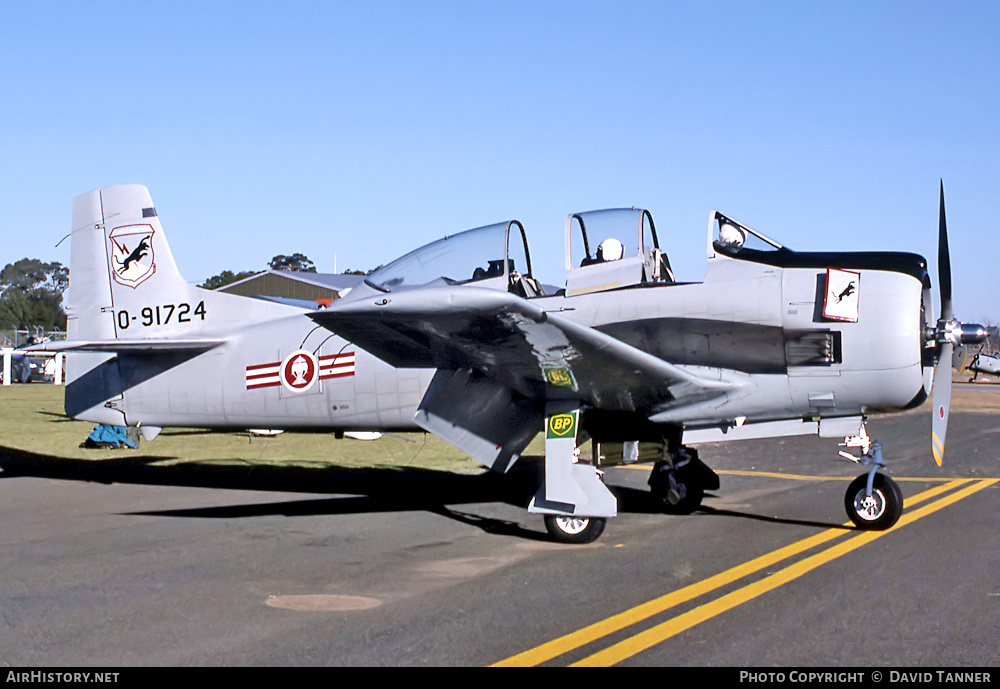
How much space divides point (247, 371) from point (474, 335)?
390cm

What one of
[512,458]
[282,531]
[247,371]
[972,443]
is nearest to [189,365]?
[247,371]

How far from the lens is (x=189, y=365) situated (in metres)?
10.1

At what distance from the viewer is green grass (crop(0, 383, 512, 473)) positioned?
13656 millimetres

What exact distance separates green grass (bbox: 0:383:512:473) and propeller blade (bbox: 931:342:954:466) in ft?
22.2

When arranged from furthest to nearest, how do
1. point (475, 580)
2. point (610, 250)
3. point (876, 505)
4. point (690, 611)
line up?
1. point (610, 250)
2. point (876, 505)
3. point (475, 580)
4. point (690, 611)

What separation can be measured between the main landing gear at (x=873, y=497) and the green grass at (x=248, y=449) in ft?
20.6

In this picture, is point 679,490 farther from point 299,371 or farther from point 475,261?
point 299,371

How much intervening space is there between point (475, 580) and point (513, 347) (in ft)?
6.23

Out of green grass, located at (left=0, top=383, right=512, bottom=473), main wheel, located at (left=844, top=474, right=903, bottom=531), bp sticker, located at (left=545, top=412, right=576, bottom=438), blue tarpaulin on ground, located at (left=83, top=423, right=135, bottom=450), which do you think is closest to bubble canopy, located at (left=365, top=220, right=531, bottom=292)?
bp sticker, located at (left=545, top=412, right=576, bottom=438)

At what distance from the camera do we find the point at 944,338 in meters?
7.48

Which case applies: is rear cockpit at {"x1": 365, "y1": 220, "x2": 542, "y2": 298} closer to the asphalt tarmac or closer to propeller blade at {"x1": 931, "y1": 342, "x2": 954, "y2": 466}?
the asphalt tarmac

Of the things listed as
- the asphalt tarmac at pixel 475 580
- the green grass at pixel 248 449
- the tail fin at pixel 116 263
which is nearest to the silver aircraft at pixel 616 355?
the asphalt tarmac at pixel 475 580

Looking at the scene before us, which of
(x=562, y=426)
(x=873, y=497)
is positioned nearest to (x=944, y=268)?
(x=873, y=497)
